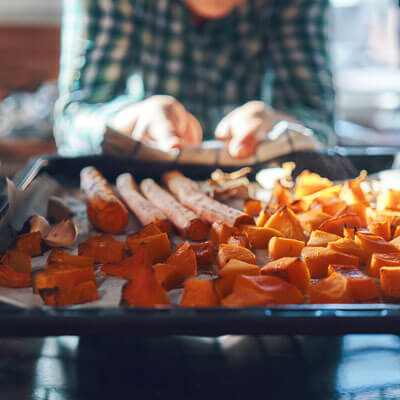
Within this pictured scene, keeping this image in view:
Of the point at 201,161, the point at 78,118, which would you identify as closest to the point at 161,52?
the point at 78,118

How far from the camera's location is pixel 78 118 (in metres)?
1.25

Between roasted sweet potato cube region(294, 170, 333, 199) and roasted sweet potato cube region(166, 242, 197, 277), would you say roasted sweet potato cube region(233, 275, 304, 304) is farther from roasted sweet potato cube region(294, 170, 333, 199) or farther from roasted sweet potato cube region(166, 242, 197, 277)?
roasted sweet potato cube region(294, 170, 333, 199)

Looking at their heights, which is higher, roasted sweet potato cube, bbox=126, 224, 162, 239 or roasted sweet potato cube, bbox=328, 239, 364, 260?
roasted sweet potato cube, bbox=328, 239, 364, 260

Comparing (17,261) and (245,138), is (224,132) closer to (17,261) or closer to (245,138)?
(245,138)

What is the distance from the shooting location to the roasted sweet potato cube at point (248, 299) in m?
0.41

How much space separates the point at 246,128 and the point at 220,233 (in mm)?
392

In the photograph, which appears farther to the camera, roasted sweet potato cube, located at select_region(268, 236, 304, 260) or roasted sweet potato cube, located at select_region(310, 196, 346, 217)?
roasted sweet potato cube, located at select_region(310, 196, 346, 217)

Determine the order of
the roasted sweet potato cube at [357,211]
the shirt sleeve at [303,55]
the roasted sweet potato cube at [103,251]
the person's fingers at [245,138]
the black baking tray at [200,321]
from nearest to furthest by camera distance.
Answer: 1. the black baking tray at [200,321]
2. the roasted sweet potato cube at [103,251]
3. the roasted sweet potato cube at [357,211]
4. the person's fingers at [245,138]
5. the shirt sleeve at [303,55]

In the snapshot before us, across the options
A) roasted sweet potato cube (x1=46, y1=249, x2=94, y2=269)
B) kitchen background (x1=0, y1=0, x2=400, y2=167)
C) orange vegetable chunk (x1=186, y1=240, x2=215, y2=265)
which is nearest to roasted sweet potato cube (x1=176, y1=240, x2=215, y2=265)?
orange vegetable chunk (x1=186, y1=240, x2=215, y2=265)

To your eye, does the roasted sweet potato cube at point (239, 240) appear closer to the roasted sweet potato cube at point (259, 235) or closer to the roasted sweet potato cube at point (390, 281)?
the roasted sweet potato cube at point (259, 235)

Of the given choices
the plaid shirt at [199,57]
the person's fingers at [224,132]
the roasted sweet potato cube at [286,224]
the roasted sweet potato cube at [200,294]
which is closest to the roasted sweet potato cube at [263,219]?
the roasted sweet potato cube at [286,224]

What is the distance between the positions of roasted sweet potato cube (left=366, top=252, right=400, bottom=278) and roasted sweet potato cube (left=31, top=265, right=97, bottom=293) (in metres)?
0.31

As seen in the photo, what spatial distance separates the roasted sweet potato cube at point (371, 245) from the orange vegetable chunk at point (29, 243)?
40 cm

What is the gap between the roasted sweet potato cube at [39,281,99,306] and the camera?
452 mm
